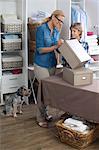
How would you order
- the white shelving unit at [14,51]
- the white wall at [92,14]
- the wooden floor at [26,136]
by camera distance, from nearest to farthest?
the wooden floor at [26,136]
the white shelving unit at [14,51]
the white wall at [92,14]

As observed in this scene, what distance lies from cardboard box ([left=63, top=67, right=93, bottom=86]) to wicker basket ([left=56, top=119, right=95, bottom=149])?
0.52 meters

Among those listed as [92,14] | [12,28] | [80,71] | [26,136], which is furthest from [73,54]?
[92,14]

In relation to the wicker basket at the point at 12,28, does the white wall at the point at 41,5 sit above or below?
above

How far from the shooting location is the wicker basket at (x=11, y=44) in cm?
437

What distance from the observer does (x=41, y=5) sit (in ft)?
16.2

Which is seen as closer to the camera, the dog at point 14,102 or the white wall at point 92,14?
the dog at point 14,102

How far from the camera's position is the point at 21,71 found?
461 cm

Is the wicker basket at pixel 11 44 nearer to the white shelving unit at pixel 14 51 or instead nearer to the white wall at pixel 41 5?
the white shelving unit at pixel 14 51

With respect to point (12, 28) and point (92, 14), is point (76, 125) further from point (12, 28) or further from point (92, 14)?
point (92, 14)

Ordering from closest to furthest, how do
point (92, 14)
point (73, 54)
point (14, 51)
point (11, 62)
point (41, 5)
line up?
point (73, 54) → point (11, 62) → point (14, 51) → point (41, 5) → point (92, 14)

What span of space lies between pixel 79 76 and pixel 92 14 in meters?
2.28

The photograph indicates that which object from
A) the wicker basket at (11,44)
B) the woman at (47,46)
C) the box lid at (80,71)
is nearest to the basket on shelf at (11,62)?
the wicker basket at (11,44)

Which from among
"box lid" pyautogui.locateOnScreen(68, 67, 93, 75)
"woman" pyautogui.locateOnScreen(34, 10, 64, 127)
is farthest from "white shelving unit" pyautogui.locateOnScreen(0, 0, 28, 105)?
"box lid" pyautogui.locateOnScreen(68, 67, 93, 75)

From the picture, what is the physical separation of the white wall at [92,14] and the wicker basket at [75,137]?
2530mm
